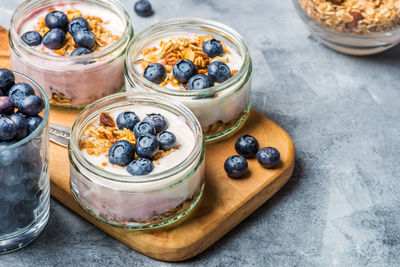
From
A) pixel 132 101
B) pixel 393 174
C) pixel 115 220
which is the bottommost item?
pixel 393 174

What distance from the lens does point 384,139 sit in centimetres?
266

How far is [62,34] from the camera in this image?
2.48 meters

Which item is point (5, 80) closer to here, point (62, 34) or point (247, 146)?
point (62, 34)

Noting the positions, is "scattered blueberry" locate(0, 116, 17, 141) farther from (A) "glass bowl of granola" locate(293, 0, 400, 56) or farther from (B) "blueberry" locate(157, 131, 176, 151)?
(A) "glass bowl of granola" locate(293, 0, 400, 56)

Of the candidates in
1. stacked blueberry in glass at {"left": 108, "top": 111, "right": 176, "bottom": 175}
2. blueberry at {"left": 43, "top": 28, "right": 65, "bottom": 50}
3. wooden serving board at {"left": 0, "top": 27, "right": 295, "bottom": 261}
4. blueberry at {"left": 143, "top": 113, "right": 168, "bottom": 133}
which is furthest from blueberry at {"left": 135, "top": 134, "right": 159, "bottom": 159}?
blueberry at {"left": 43, "top": 28, "right": 65, "bottom": 50}

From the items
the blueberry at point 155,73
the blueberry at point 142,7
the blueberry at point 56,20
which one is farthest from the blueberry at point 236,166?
the blueberry at point 142,7

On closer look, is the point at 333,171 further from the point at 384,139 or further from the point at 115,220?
the point at 115,220

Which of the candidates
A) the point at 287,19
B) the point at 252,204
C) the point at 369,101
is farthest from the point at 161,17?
the point at 252,204

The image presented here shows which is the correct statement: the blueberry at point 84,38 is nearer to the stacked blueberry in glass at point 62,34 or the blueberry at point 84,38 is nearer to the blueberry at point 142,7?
the stacked blueberry in glass at point 62,34

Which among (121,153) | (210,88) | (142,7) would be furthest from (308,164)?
(142,7)

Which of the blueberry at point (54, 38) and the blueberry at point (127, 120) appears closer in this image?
the blueberry at point (127, 120)

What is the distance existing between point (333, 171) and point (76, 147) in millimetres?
973

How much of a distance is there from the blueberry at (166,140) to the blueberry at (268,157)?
360 millimetres

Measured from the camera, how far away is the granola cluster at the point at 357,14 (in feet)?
9.19
